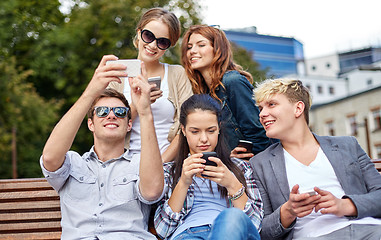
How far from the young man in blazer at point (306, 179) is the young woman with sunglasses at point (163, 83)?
2.77ft

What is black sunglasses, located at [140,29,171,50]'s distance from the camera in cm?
445

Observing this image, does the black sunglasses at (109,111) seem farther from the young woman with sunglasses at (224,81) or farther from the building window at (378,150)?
the building window at (378,150)

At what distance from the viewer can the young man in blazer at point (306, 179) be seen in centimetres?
339

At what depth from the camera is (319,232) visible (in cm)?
347

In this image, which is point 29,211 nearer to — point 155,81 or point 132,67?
point 155,81

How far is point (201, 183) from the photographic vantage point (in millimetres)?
3789

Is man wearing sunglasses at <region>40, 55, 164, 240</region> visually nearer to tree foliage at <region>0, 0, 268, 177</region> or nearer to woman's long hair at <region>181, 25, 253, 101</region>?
woman's long hair at <region>181, 25, 253, 101</region>

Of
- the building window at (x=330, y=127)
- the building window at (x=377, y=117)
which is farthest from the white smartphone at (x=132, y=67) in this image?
the building window at (x=330, y=127)

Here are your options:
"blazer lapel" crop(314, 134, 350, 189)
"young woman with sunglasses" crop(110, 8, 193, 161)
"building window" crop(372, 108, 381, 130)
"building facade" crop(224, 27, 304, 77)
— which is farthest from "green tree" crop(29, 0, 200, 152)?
"building facade" crop(224, 27, 304, 77)

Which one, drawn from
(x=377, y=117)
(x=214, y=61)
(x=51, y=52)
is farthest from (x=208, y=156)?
(x=377, y=117)

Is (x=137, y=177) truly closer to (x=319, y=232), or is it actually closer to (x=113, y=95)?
(x=113, y=95)

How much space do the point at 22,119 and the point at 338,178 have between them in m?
14.8

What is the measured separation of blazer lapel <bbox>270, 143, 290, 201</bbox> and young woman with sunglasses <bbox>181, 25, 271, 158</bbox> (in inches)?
19.3

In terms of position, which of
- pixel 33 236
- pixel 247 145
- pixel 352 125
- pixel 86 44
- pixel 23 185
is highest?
pixel 86 44
